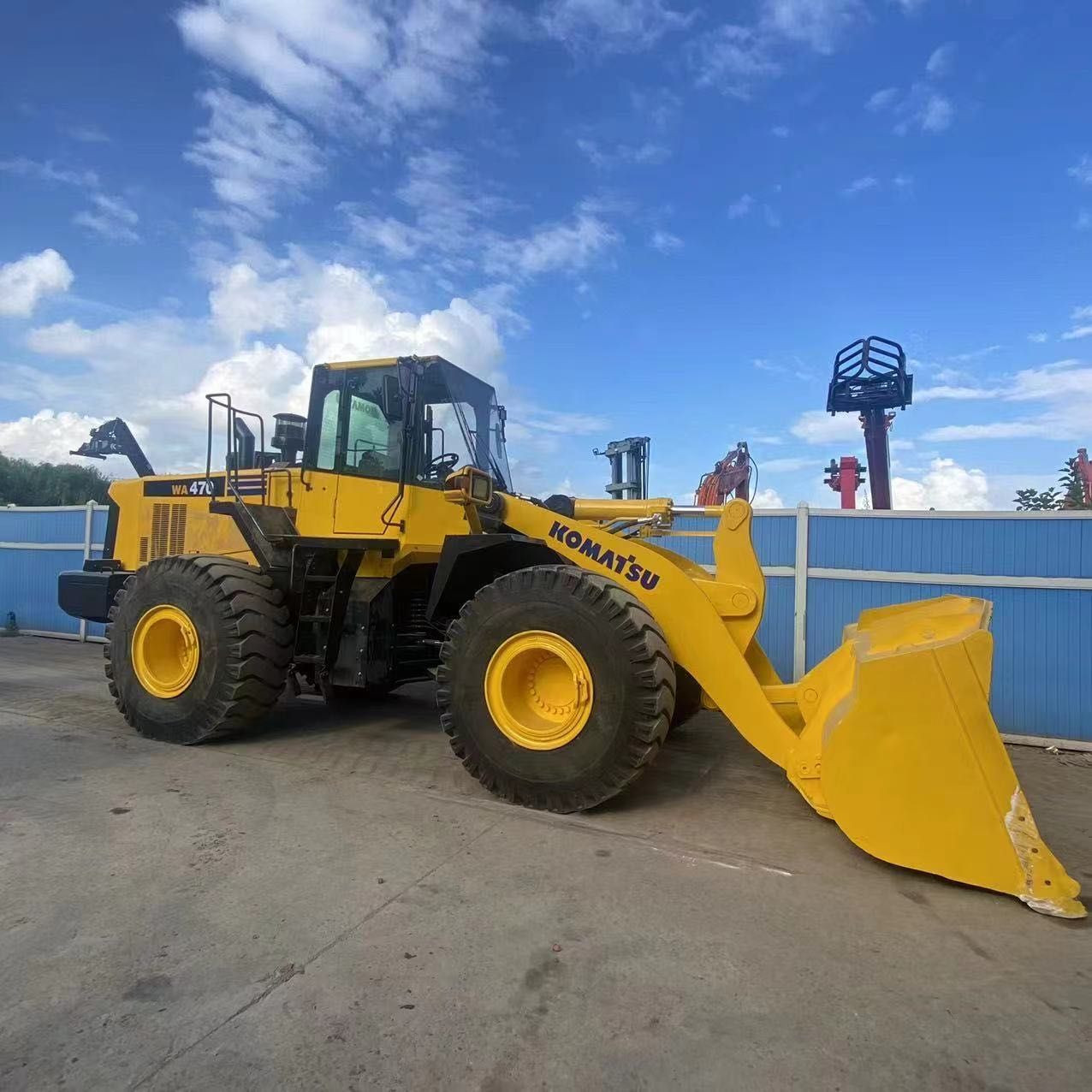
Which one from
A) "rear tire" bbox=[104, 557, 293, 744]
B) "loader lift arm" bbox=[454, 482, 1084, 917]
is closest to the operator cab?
"rear tire" bbox=[104, 557, 293, 744]

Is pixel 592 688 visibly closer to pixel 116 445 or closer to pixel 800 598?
pixel 800 598

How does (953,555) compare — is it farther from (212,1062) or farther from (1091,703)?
(212,1062)

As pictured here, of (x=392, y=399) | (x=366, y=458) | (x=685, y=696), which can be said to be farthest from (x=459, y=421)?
(x=685, y=696)

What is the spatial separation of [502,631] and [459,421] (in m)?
2.03

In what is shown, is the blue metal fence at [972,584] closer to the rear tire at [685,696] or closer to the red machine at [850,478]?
the rear tire at [685,696]

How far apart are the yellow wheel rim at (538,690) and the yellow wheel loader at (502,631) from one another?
0.5 inches

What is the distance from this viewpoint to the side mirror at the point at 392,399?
505 centimetres

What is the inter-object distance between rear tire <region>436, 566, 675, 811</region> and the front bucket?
926 mm

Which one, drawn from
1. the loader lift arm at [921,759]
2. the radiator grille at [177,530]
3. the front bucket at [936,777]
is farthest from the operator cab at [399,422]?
the front bucket at [936,777]

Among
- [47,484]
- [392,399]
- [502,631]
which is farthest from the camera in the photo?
[47,484]

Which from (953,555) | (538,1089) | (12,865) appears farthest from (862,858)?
(953,555)

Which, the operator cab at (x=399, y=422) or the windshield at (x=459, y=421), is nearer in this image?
the operator cab at (x=399, y=422)

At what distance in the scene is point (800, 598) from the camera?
752 centimetres

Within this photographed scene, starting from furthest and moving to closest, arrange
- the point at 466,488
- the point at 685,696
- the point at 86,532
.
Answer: the point at 86,532
the point at 685,696
the point at 466,488
